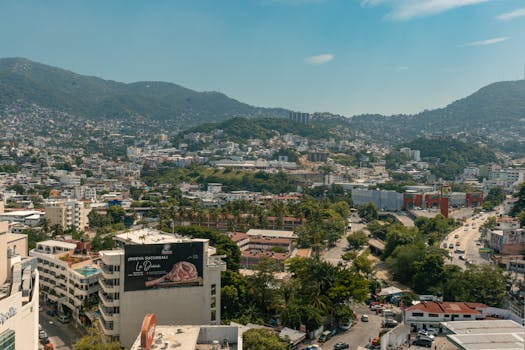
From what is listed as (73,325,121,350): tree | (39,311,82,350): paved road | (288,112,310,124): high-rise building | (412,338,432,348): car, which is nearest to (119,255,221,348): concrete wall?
(73,325,121,350): tree

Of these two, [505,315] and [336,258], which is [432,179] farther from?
[505,315]

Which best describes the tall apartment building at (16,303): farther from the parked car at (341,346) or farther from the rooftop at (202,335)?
the parked car at (341,346)

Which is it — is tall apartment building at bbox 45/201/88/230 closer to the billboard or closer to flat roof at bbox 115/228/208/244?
flat roof at bbox 115/228/208/244

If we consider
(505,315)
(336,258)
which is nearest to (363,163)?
(336,258)

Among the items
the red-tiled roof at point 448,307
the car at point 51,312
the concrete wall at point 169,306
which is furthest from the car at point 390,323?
the car at point 51,312

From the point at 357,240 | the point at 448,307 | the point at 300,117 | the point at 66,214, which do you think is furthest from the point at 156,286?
the point at 300,117

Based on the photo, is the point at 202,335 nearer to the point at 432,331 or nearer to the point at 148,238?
the point at 148,238
